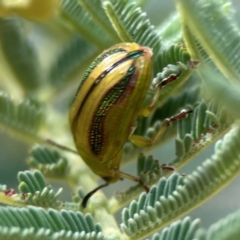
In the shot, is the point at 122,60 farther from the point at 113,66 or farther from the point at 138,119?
the point at 138,119

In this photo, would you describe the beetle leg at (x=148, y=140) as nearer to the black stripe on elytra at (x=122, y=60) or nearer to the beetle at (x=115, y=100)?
the beetle at (x=115, y=100)

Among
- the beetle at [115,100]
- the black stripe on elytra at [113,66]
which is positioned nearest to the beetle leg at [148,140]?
the beetle at [115,100]

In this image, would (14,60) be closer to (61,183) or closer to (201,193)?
(61,183)

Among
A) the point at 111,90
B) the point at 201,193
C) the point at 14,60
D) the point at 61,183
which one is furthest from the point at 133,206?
the point at 14,60

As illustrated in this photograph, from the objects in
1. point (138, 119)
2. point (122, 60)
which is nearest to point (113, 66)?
point (122, 60)

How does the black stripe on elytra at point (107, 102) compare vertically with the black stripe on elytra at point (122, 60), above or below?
below

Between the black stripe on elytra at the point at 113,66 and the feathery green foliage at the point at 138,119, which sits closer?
the feathery green foliage at the point at 138,119

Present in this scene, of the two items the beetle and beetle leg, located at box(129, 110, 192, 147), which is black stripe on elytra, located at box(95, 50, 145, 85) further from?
beetle leg, located at box(129, 110, 192, 147)
